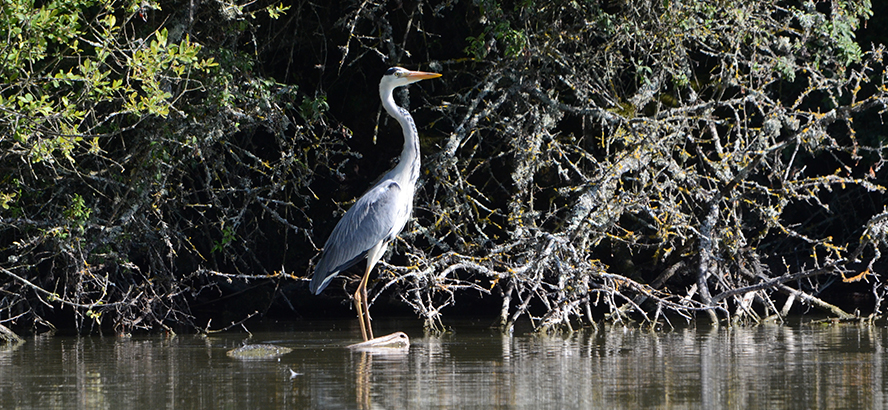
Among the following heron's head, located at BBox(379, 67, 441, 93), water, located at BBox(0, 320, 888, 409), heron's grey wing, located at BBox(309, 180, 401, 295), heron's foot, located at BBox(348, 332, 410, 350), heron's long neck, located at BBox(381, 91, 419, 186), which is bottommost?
water, located at BBox(0, 320, 888, 409)

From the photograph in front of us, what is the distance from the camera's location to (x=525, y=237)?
330 inches

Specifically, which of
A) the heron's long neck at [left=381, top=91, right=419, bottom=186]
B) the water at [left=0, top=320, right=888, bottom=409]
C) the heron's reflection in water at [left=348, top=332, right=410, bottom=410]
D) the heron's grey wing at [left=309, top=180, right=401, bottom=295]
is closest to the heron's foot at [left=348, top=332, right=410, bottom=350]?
the heron's reflection in water at [left=348, top=332, right=410, bottom=410]

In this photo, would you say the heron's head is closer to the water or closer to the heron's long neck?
the heron's long neck

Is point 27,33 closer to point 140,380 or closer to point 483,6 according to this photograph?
point 140,380

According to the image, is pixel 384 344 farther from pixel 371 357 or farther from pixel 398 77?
pixel 398 77

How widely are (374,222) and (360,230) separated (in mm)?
140

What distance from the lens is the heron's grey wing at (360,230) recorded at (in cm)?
811

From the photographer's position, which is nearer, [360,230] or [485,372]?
[485,372]

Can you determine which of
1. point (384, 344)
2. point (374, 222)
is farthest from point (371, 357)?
point (374, 222)

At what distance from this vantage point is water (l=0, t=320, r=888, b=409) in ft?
15.9

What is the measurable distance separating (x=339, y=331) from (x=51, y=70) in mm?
3159

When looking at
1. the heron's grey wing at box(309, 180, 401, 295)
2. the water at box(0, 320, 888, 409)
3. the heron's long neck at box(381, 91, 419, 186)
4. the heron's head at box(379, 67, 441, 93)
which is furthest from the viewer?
the heron's head at box(379, 67, 441, 93)

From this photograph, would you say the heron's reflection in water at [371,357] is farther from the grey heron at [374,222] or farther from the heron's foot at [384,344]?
the grey heron at [374,222]

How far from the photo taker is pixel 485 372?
19.3 feet
